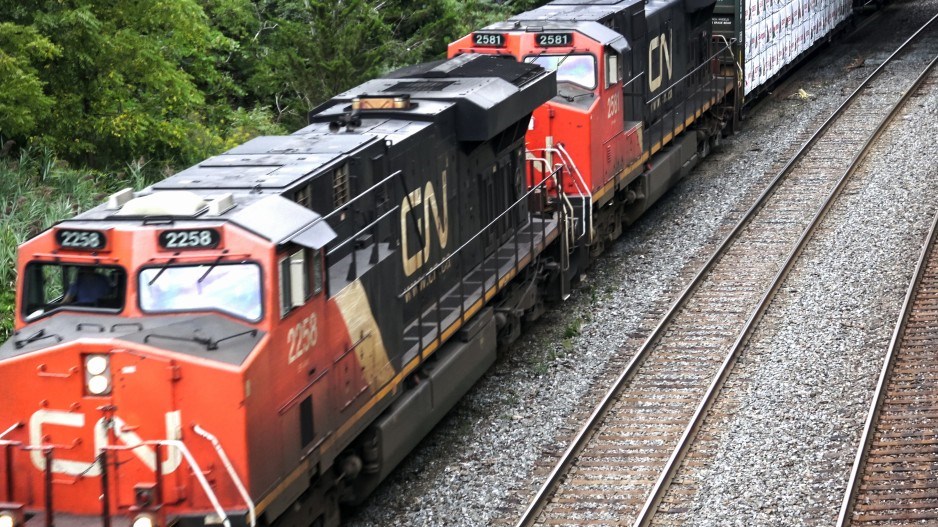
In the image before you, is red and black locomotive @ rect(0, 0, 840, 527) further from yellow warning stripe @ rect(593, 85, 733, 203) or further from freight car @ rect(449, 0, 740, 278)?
yellow warning stripe @ rect(593, 85, 733, 203)

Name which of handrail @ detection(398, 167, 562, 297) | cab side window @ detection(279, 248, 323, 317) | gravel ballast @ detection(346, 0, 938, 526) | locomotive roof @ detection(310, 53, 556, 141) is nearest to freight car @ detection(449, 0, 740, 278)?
handrail @ detection(398, 167, 562, 297)

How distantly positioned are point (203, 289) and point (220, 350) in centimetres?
51

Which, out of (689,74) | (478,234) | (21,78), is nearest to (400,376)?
(478,234)

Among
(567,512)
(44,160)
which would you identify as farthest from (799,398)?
(44,160)

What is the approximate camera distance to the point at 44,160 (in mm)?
15742

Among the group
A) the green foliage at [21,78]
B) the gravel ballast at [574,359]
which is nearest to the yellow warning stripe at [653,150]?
the gravel ballast at [574,359]

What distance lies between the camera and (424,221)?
Answer: 485 inches

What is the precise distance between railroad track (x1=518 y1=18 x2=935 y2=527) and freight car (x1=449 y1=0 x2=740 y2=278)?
5.42 feet

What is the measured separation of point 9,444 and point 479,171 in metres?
7.02

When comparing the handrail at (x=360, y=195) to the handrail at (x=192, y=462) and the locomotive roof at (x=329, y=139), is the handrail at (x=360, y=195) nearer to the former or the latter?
the locomotive roof at (x=329, y=139)

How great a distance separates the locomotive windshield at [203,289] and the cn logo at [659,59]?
11996 mm

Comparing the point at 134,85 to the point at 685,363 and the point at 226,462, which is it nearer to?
the point at 685,363

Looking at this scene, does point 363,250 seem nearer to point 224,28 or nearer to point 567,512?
point 567,512

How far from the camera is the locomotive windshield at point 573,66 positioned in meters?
16.6
